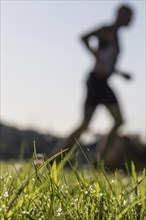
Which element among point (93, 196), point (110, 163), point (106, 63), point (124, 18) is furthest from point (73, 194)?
point (110, 163)

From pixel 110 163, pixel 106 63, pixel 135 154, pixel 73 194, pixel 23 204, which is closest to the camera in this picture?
pixel 23 204

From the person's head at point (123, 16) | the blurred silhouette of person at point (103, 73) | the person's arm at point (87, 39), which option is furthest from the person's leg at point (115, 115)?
the person's head at point (123, 16)

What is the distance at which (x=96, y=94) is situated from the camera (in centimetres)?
779

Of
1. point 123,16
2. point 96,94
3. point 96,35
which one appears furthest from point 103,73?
point 123,16

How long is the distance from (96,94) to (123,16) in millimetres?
1160

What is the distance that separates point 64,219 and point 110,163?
35.8 feet

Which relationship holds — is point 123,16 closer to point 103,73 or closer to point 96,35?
point 96,35

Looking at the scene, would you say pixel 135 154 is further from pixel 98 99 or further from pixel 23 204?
pixel 23 204

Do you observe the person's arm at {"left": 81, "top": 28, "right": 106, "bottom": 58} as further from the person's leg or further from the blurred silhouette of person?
the person's leg

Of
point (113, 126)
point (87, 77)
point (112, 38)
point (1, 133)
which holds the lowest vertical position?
point (1, 133)

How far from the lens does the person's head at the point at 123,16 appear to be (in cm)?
798

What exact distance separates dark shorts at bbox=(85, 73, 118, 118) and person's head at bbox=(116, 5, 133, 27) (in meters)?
0.88

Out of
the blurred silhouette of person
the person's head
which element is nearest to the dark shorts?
the blurred silhouette of person

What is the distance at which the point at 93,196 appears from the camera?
2.11m
